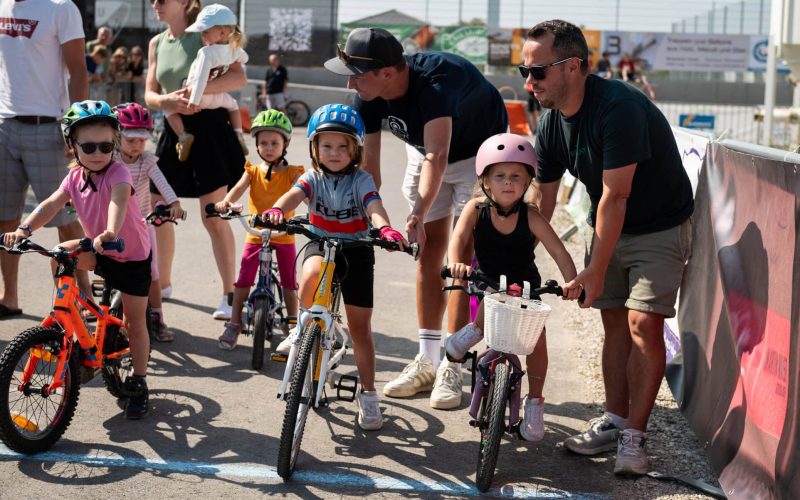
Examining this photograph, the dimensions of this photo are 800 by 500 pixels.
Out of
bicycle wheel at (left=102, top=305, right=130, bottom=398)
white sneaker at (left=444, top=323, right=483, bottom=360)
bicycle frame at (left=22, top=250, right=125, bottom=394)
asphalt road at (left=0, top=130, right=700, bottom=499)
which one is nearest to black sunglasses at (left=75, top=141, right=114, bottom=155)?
bicycle frame at (left=22, top=250, right=125, bottom=394)

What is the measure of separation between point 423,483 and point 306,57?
105ft

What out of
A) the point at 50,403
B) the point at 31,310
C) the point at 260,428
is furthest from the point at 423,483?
the point at 31,310

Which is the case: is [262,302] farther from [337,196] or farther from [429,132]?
[429,132]

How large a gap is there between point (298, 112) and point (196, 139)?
2424cm

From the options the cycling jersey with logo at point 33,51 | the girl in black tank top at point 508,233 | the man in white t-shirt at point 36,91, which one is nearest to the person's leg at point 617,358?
the girl in black tank top at point 508,233

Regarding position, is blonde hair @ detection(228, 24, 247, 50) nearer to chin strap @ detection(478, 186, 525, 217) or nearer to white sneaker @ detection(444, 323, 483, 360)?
chin strap @ detection(478, 186, 525, 217)

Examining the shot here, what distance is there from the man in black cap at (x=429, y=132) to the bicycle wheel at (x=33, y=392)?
1853mm

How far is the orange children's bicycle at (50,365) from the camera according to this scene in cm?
485

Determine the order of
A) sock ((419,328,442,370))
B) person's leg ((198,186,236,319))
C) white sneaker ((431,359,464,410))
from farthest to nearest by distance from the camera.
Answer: person's leg ((198,186,236,319)) → sock ((419,328,442,370)) → white sneaker ((431,359,464,410))

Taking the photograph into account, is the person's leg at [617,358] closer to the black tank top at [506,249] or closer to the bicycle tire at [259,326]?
the black tank top at [506,249]

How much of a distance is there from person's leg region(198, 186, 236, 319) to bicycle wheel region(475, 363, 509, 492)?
3447 mm

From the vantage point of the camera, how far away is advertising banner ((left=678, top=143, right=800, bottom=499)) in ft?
14.3

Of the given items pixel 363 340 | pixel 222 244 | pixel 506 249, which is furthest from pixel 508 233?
pixel 222 244

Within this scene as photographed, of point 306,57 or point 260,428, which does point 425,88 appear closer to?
point 260,428
